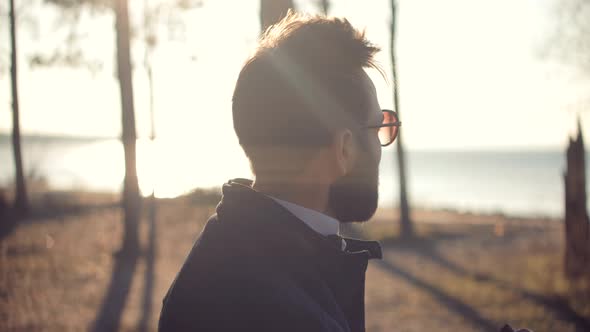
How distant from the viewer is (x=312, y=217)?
1821 millimetres

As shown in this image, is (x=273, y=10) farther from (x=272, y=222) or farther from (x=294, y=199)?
(x=272, y=222)

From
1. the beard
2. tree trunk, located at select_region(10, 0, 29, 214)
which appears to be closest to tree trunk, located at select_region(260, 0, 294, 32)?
the beard

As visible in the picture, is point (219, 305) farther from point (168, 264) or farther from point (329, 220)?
point (168, 264)

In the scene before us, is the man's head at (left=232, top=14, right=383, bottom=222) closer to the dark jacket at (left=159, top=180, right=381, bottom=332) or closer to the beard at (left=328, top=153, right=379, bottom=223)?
the beard at (left=328, top=153, right=379, bottom=223)

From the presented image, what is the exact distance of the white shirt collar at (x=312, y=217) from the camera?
1805 millimetres

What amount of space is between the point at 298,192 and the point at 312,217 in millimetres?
89

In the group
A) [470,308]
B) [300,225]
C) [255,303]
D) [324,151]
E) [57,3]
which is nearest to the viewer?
[255,303]

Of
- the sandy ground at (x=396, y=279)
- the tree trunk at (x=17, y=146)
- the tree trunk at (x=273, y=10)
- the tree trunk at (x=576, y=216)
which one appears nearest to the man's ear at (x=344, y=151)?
the sandy ground at (x=396, y=279)

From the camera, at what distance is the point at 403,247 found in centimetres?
1316

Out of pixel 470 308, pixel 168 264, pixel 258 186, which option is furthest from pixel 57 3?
pixel 258 186

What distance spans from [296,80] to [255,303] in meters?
0.66

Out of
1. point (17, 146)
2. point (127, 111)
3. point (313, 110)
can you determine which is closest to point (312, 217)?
point (313, 110)

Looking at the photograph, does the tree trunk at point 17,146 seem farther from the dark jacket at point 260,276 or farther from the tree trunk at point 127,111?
the dark jacket at point 260,276

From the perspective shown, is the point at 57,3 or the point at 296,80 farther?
the point at 57,3
